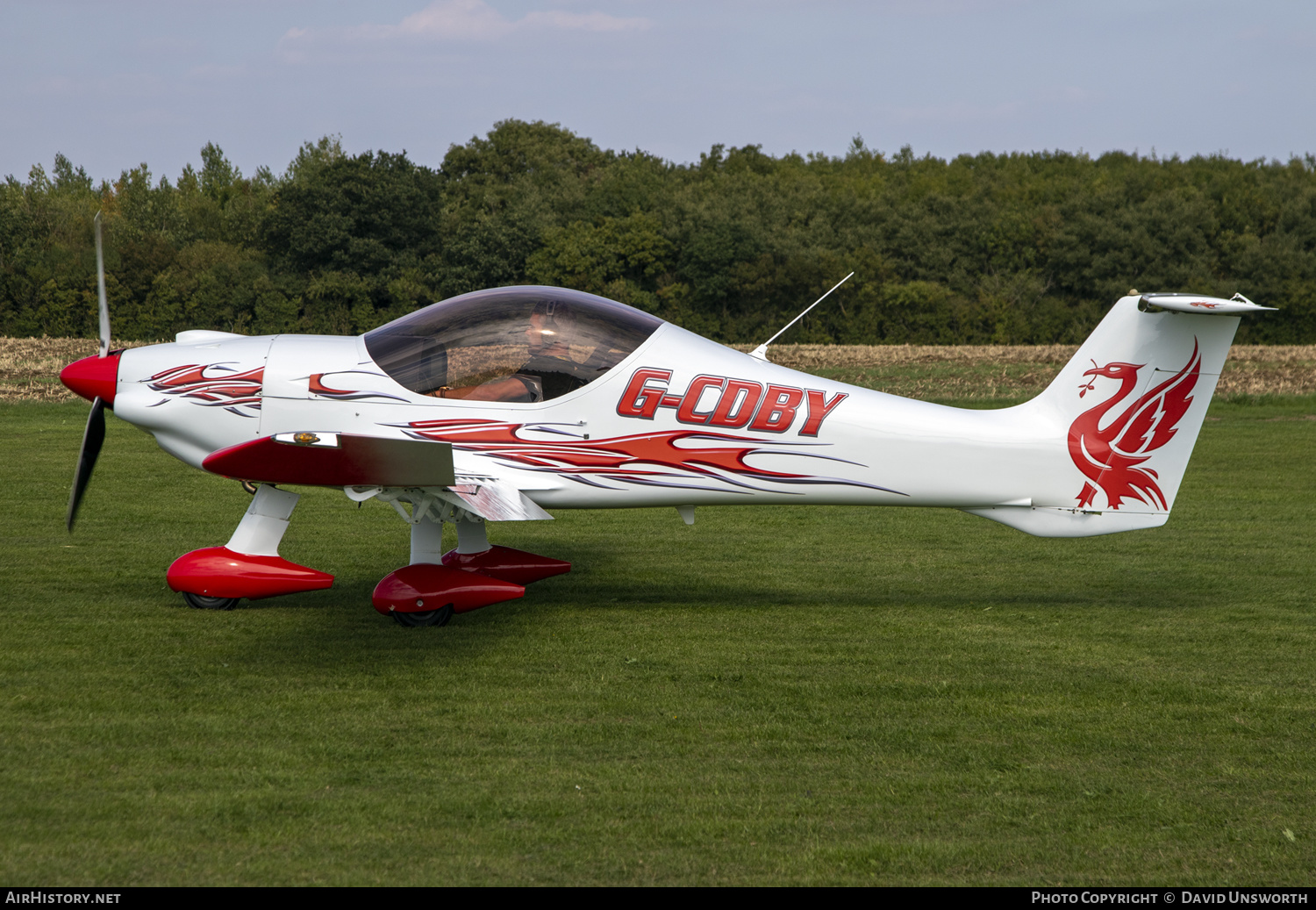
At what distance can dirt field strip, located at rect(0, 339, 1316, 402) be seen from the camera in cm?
2609

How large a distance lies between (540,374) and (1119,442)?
161 inches

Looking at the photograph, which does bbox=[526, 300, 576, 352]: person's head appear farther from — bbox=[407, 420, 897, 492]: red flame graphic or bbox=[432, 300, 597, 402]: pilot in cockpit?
bbox=[407, 420, 897, 492]: red flame graphic

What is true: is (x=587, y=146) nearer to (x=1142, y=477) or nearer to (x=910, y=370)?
(x=910, y=370)

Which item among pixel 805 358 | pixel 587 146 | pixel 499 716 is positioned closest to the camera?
pixel 499 716

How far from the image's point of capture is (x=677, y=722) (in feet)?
18.1

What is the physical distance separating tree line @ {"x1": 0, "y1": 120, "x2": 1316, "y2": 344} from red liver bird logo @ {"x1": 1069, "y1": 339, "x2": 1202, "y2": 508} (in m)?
43.8

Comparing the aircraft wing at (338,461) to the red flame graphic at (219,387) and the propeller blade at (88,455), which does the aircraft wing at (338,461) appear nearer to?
the red flame graphic at (219,387)

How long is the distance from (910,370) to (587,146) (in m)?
51.7

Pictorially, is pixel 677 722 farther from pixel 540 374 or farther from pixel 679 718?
pixel 540 374

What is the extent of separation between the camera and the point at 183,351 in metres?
7.52

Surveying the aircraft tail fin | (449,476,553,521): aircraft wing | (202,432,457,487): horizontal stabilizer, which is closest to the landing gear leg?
(449,476,553,521): aircraft wing

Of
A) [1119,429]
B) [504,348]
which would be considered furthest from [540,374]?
[1119,429]

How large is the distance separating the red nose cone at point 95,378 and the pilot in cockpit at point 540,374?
225 cm
